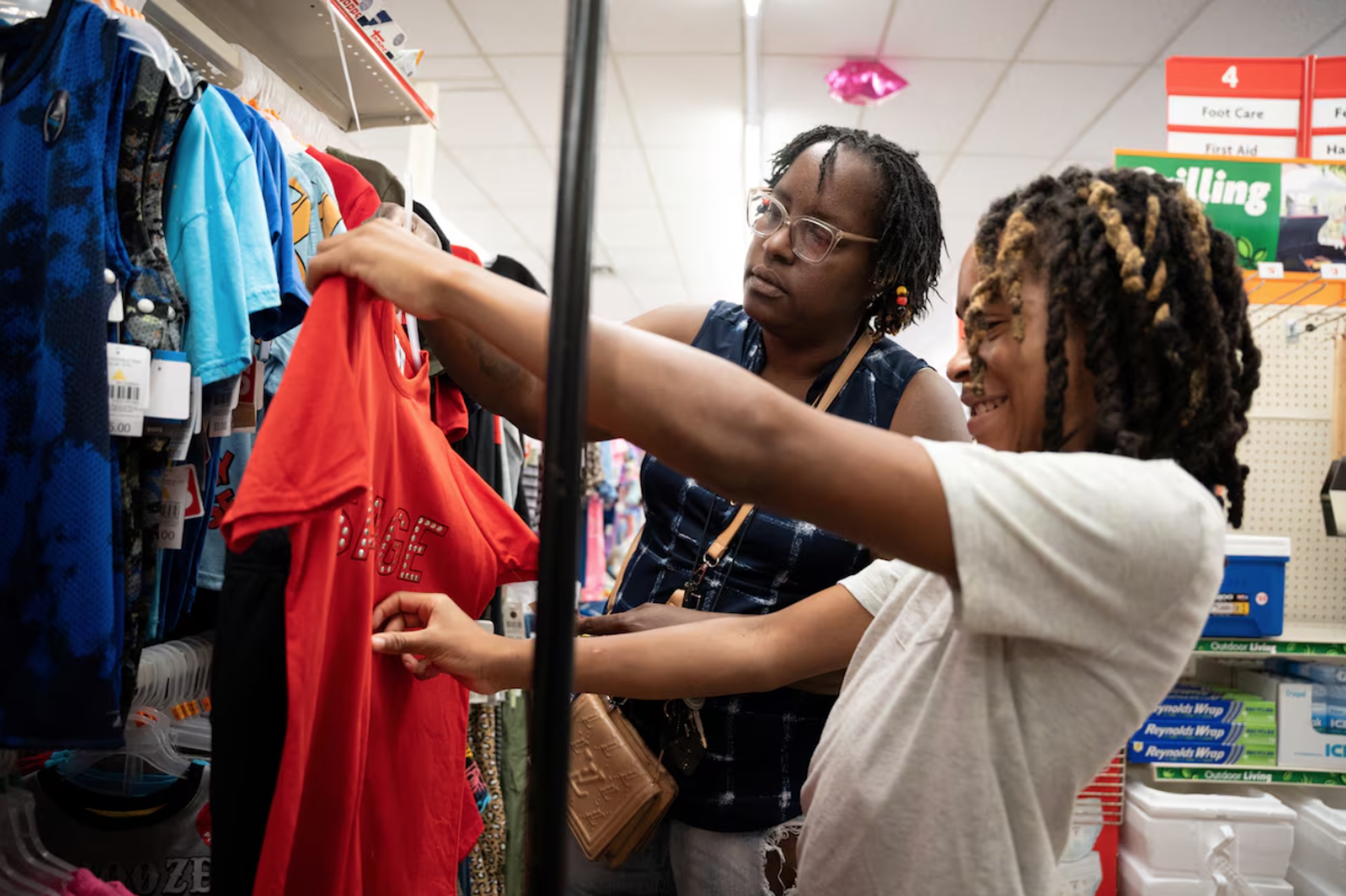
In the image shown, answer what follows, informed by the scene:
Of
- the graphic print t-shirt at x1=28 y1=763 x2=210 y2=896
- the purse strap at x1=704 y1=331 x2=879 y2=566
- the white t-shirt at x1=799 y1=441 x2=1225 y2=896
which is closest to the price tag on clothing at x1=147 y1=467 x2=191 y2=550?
the graphic print t-shirt at x1=28 y1=763 x2=210 y2=896

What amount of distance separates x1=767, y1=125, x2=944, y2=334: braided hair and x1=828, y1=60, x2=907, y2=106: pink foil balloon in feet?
10.5

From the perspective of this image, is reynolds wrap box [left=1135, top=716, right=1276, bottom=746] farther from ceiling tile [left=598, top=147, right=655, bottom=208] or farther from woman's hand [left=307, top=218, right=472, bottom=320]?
ceiling tile [left=598, top=147, right=655, bottom=208]

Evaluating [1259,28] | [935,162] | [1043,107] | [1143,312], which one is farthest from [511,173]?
[1143,312]

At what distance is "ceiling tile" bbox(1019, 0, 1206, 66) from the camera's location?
3883 millimetres

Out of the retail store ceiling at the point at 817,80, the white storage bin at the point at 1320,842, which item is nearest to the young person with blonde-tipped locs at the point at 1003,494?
the white storage bin at the point at 1320,842

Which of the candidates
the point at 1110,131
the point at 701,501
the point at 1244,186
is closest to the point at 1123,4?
the point at 1110,131

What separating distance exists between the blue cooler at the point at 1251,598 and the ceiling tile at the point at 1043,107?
3213 mm

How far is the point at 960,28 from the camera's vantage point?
13.5 feet

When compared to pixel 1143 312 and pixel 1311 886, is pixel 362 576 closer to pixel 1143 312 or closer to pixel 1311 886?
pixel 1143 312

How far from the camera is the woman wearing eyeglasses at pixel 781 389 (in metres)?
1.34

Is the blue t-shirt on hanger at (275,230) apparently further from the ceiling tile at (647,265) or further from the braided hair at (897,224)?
the ceiling tile at (647,265)

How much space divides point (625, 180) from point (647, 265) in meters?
2.26

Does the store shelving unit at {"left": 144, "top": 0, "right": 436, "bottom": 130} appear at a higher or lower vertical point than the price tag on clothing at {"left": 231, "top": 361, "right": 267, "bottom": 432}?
higher

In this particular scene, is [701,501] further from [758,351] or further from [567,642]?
[567,642]
